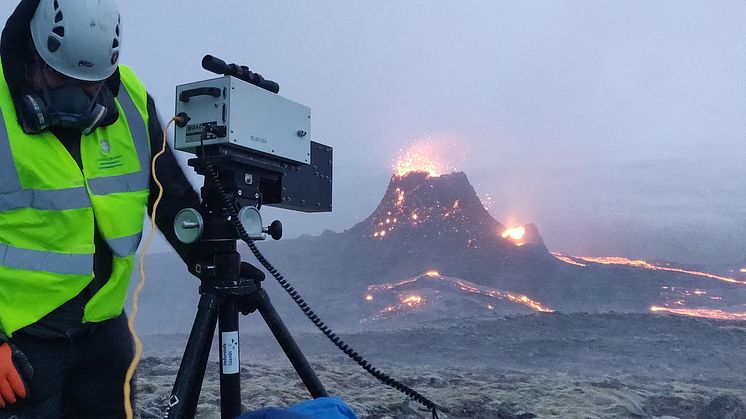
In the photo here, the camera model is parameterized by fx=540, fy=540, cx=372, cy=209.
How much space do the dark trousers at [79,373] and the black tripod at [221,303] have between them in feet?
0.92

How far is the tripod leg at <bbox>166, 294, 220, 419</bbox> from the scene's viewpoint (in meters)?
2.29

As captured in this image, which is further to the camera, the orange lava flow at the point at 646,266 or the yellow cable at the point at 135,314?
the orange lava flow at the point at 646,266

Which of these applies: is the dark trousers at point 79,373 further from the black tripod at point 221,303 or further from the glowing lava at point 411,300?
the glowing lava at point 411,300

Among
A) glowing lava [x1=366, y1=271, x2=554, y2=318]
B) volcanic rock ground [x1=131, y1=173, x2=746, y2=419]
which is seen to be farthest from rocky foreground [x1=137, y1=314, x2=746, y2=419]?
glowing lava [x1=366, y1=271, x2=554, y2=318]

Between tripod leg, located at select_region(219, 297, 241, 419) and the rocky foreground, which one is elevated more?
tripod leg, located at select_region(219, 297, 241, 419)

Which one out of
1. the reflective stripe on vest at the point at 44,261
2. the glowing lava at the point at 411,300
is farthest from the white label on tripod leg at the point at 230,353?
the glowing lava at the point at 411,300

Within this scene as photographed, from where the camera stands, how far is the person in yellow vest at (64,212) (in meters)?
Answer: 1.98

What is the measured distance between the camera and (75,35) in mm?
2061

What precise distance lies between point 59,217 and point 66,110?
0.42 meters

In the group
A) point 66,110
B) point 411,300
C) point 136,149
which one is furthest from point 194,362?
point 411,300

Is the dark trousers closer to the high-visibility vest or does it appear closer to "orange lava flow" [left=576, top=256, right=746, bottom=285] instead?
the high-visibility vest

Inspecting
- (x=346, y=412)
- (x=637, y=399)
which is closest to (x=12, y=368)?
(x=346, y=412)

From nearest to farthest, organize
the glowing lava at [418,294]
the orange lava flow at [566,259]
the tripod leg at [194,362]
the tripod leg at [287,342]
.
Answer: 1. the tripod leg at [194,362]
2. the tripod leg at [287,342]
3. the glowing lava at [418,294]
4. the orange lava flow at [566,259]

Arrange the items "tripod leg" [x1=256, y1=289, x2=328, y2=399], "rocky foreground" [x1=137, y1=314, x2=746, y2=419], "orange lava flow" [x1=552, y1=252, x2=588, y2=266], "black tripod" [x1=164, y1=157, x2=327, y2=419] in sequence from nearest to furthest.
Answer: "black tripod" [x1=164, y1=157, x2=327, y2=419], "tripod leg" [x1=256, y1=289, x2=328, y2=399], "rocky foreground" [x1=137, y1=314, x2=746, y2=419], "orange lava flow" [x1=552, y1=252, x2=588, y2=266]
